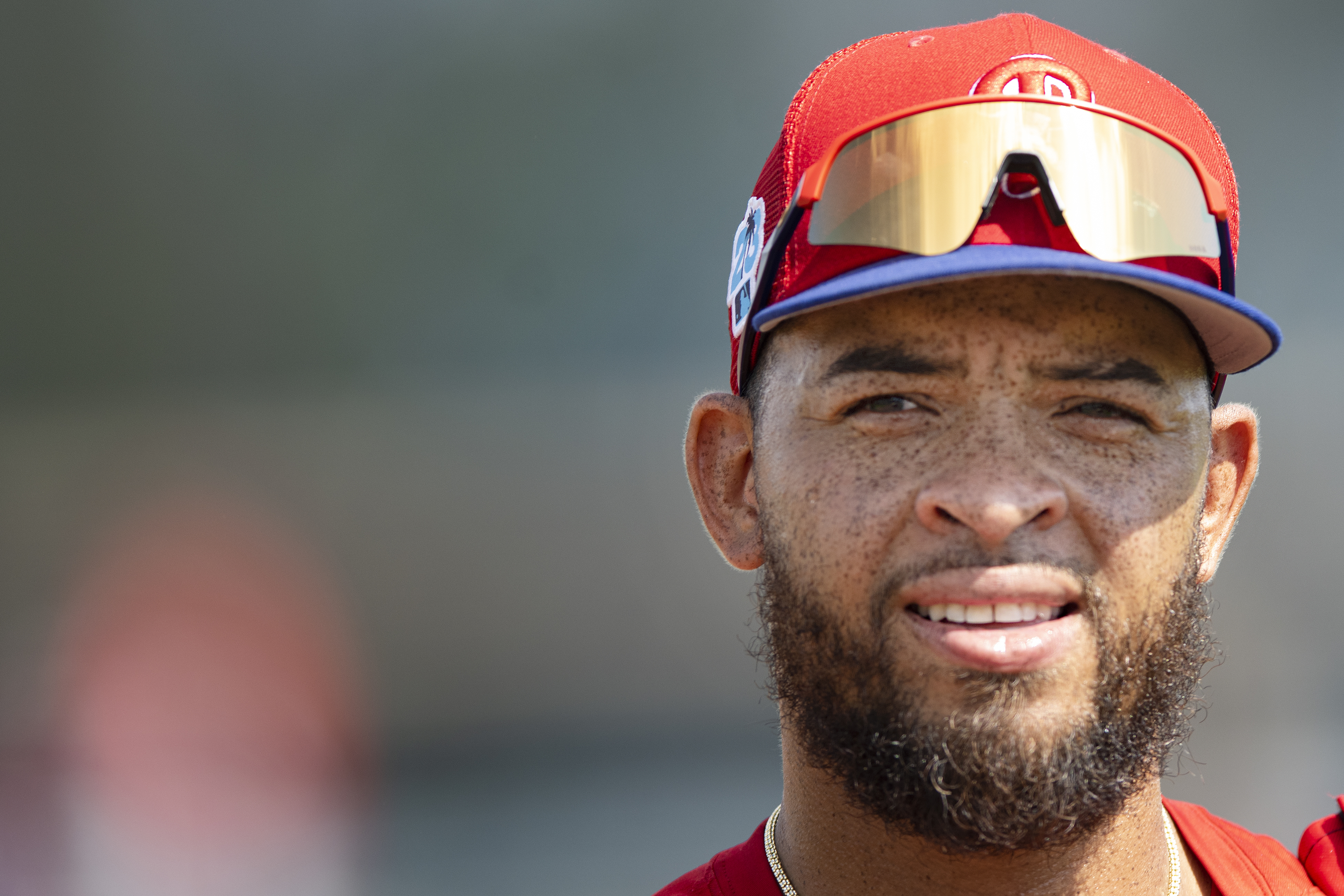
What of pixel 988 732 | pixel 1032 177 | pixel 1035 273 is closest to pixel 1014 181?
pixel 1032 177

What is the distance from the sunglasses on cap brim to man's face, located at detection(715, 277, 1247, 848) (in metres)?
0.09

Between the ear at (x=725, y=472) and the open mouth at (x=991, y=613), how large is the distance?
15.5 inches

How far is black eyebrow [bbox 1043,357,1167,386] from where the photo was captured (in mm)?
1547

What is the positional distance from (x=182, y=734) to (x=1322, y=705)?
4.68 m

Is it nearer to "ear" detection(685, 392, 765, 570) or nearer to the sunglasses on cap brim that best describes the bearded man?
the sunglasses on cap brim

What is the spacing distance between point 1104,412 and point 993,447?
21cm

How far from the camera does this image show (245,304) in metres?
4.81

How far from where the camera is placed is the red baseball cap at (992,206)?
1.52 meters

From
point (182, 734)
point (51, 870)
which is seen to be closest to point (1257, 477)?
point (182, 734)

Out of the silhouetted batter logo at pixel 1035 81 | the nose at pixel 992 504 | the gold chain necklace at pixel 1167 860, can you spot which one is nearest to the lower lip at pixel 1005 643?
the nose at pixel 992 504

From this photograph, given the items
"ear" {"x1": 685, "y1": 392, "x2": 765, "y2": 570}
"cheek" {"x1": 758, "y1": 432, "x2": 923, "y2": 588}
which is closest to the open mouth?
"cheek" {"x1": 758, "y1": 432, "x2": 923, "y2": 588}

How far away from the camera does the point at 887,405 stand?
162 cm

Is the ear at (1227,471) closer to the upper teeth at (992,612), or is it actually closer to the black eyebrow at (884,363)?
the upper teeth at (992,612)

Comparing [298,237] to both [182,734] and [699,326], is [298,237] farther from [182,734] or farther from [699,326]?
[182,734]
